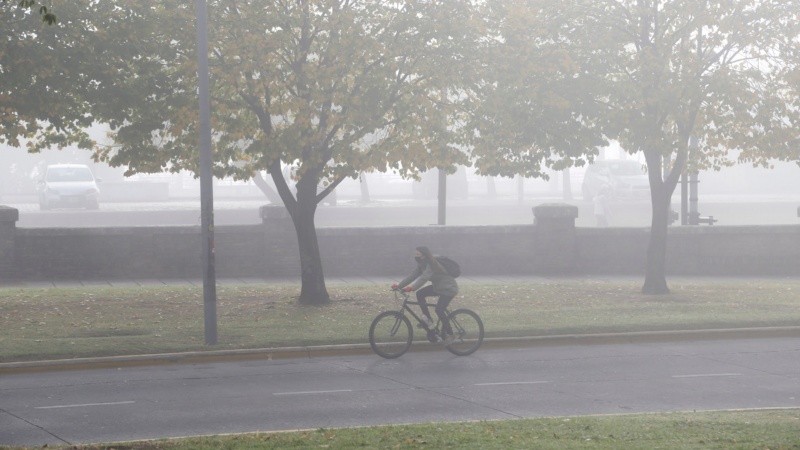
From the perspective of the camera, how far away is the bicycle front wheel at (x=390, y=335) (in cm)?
1614

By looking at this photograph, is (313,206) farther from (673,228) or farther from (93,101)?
(673,228)

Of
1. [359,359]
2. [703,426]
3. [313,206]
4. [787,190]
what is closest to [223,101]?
[313,206]

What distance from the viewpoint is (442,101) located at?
22125mm

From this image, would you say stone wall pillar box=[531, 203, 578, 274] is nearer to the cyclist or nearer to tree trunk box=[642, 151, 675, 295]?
tree trunk box=[642, 151, 675, 295]

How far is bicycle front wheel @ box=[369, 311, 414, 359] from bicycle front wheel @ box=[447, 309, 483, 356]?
Answer: 26.4 inches

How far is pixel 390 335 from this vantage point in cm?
1631

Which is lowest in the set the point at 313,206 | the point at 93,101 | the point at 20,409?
the point at 20,409

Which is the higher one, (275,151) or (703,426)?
(275,151)

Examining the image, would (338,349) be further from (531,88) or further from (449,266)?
(531,88)

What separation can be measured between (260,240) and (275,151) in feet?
25.8

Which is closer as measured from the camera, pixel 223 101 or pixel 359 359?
pixel 359 359

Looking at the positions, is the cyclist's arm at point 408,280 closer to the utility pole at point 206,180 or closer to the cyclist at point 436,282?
the cyclist at point 436,282

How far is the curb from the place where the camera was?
15.4 meters

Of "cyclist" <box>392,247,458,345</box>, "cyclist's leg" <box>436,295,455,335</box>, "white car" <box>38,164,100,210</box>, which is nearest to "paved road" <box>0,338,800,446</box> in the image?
"cyclist's leg" <box>436,295,455,335</box>
